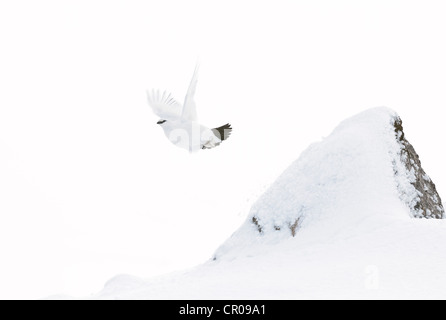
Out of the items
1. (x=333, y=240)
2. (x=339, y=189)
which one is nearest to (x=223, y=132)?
(x=339, y=189)

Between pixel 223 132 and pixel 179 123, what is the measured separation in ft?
4.52

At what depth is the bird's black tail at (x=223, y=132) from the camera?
39.8 ft

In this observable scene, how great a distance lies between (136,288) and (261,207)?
2364mm

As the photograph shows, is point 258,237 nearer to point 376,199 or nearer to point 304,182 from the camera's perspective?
point 304,182

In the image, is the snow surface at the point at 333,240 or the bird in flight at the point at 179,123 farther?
the bird in flight at the point at 179,123

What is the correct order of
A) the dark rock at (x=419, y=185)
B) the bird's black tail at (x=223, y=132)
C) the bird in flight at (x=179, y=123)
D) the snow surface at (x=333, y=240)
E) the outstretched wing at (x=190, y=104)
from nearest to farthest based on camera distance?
the snow surface at (x=333, y=240) → the dark rock at (x=419, y=185) → the outstretched wing at (x=190, y=104) → the bird in flight at (x=179, y=123) → the bird's black tail at (x=223, y=132)

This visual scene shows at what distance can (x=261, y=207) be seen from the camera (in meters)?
8.90

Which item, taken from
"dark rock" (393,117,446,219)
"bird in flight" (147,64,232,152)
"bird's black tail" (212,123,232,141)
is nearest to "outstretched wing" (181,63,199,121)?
"bird in flight" (147,64,232,152)

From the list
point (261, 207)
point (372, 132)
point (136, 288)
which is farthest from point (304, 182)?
point (136, 288)

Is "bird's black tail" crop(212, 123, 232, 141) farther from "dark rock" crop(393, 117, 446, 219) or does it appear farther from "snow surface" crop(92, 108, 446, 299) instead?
"dark rock" crop(393, 117, 446, 219)

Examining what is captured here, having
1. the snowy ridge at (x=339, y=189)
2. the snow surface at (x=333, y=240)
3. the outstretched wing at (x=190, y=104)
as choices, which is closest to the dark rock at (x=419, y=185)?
the snowy ridge at (x=339, y=189)

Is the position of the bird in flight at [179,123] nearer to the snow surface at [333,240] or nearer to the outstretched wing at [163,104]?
the outstretched wing at [163,104]

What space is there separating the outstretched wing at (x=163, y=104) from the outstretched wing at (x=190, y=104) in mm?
337

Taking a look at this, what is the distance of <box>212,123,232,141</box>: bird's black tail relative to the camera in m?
12.1
